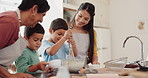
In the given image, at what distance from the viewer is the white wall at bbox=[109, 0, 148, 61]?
3.77 metres

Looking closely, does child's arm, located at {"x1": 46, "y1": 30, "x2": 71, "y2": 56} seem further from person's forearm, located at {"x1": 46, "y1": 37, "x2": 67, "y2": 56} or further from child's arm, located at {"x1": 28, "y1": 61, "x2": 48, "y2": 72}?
child's arm, located at {"x1": 28, "y1": 61, "x2": 48, "y2": 72}

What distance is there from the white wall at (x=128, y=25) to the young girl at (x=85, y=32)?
243cm

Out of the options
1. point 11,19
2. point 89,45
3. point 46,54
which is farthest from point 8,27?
point 89,45

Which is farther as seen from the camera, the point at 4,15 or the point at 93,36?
the point at 93,36

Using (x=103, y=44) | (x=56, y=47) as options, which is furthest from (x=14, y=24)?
(x=103, y=44)

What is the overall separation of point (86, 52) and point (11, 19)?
840 millimetres

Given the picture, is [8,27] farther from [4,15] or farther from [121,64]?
[121,64]

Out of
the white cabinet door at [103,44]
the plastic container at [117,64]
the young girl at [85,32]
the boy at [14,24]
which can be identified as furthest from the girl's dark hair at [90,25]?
the white cabinet door at [103,44]

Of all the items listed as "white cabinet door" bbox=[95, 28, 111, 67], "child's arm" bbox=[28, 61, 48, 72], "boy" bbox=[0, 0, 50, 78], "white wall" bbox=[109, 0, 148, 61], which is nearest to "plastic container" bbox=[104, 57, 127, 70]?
"child's arm" bbox=[28, 61, 48, 72]

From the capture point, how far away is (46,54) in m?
1.40

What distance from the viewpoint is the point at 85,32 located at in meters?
1.67

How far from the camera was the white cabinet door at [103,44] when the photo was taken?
3783 millimetres

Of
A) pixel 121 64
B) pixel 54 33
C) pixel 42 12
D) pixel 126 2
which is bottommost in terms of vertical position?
pixel 121 64

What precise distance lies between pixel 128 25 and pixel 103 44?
70 centimetres
